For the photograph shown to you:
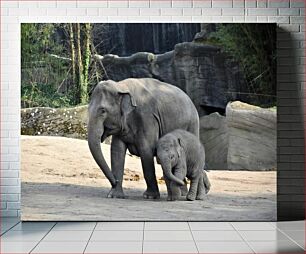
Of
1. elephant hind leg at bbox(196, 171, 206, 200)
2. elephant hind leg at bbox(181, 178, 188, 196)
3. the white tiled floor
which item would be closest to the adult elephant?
elephant hind leg at bbox(181, 178, 188, 196)

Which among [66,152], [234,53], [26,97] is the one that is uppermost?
[234,53]

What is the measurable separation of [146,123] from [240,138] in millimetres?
874

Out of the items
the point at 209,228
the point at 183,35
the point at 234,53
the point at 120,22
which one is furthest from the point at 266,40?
the point at 209,228

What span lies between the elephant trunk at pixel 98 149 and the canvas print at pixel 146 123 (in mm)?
12

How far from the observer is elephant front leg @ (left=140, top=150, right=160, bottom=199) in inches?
250

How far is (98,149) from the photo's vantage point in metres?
6.32

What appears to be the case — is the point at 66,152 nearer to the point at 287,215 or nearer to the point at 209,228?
the point at 209,228

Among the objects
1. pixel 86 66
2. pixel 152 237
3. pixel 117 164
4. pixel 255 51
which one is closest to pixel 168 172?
pixel 117 164

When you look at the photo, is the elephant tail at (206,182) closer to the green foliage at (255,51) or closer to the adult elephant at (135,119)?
the adult elephant at (135,119)

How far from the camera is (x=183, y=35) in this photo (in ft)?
21.0

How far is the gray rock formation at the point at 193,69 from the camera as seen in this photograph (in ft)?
21.0

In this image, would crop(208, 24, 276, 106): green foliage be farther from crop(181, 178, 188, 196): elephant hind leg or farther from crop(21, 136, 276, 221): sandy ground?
crop(181, 178, 188, 196): elephant hind leg

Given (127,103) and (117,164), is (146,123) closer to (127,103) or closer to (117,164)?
(127,103)

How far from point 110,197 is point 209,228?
3.17 ft
